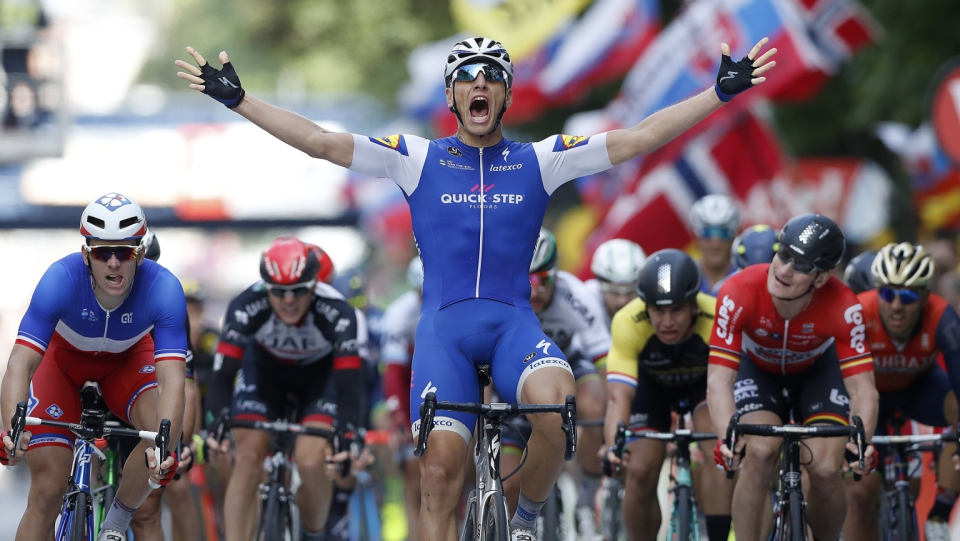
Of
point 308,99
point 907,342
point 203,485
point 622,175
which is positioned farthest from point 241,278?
point 907,342

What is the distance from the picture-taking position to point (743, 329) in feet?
25.7

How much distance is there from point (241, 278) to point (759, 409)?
62.2 metres

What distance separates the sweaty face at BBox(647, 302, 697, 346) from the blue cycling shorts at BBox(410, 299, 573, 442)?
191 centimetres

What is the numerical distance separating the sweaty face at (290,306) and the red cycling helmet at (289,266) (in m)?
0.14

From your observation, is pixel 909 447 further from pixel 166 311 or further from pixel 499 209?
pixel 166 311

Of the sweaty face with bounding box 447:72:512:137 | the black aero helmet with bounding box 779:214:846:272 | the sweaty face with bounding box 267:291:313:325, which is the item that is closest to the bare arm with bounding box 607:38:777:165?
the sweaty face with bounding box 447:72:512:137

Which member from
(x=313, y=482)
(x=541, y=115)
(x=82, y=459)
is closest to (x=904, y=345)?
(x=313, y=482)

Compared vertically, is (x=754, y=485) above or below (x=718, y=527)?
above

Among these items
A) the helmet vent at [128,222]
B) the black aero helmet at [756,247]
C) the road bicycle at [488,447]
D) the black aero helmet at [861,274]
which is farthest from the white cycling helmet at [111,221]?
the black aero helmet at [861,274]

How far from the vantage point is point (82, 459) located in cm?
731

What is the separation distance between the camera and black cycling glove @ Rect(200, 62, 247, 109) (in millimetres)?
6551

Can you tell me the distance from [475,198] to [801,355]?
2400mm

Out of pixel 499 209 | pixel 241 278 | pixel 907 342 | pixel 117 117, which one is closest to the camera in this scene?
pixel 499 209

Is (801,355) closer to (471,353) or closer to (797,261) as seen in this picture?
(797,261)
